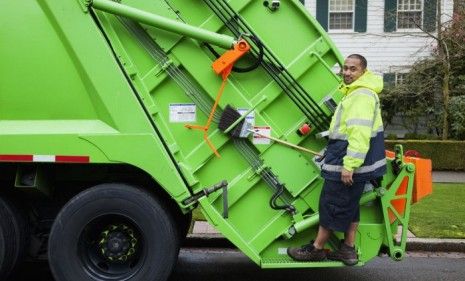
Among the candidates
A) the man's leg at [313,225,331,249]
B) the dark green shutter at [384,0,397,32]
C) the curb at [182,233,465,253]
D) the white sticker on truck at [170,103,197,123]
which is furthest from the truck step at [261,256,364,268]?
the dark green shutter at [384,0,397,32]

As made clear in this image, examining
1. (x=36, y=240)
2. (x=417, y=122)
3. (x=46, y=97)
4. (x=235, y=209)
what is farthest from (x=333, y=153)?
(x=417, y=122)

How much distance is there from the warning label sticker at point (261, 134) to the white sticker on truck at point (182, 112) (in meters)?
0.47

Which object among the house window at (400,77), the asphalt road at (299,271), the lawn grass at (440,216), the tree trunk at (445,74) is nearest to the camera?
the asphalt road at (299,271)

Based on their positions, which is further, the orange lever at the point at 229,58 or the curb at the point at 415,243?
the curb at the point at 415,243

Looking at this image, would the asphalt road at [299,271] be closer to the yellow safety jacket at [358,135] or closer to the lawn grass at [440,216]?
the lawn grass at [440,216]

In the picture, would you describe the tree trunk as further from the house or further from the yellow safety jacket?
the yellow safety jacket

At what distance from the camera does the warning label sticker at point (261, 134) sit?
13.9 ft

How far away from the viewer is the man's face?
419cm

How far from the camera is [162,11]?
4.19 meters

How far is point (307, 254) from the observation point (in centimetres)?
420

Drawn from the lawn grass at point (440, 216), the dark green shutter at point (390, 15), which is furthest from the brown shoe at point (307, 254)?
the dark green shutter at point (390, 15)

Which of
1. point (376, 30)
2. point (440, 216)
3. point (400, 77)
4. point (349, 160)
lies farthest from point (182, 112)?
point (376, 30)

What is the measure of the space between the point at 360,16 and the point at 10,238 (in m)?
16.4

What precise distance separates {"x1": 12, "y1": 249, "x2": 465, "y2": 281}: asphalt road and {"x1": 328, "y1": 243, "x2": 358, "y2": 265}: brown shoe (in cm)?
96
